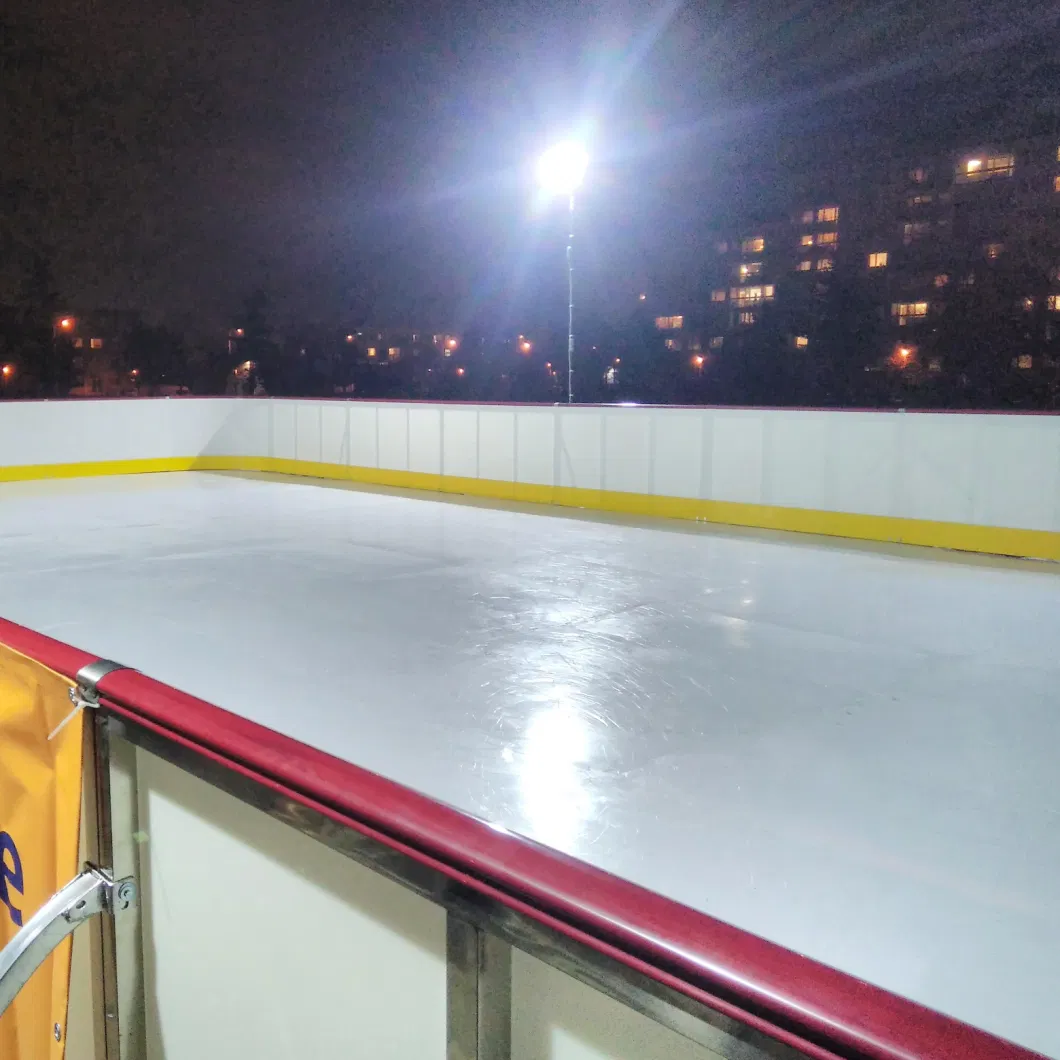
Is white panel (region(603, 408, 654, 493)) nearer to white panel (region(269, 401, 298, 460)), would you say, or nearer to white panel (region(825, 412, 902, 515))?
white panel (region(825, 412, 902, 515))

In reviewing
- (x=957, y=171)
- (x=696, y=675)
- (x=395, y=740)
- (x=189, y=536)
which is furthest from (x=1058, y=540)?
(x=957, y=171)

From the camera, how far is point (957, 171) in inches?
1764

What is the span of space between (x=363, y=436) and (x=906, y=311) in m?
30.0

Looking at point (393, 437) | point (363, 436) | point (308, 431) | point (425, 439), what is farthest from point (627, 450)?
point (308, 431)

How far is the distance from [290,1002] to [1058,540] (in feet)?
21.1

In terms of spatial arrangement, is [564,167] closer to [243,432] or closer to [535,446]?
[535,446]

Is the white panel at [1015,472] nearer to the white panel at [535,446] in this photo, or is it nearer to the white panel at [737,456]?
the white panel at [737,456]

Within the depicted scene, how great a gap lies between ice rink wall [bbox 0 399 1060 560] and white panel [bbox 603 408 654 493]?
0.05ft

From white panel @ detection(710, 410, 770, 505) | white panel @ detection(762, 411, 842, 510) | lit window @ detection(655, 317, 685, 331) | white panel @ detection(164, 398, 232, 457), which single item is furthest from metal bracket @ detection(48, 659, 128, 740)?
lit window @ detection(655, 317, 685, 331)

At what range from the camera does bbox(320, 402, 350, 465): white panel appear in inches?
454

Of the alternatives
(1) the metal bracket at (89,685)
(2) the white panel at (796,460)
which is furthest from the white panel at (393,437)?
(1) the metal bracket at (89,685)

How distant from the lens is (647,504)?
8688mm

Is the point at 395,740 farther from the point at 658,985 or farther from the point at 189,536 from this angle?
the point at 189,536

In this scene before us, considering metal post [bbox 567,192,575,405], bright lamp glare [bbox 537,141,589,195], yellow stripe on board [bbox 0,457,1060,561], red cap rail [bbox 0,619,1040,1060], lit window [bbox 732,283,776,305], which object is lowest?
yellow stripe on board [bbox 0,457,1060,561]
